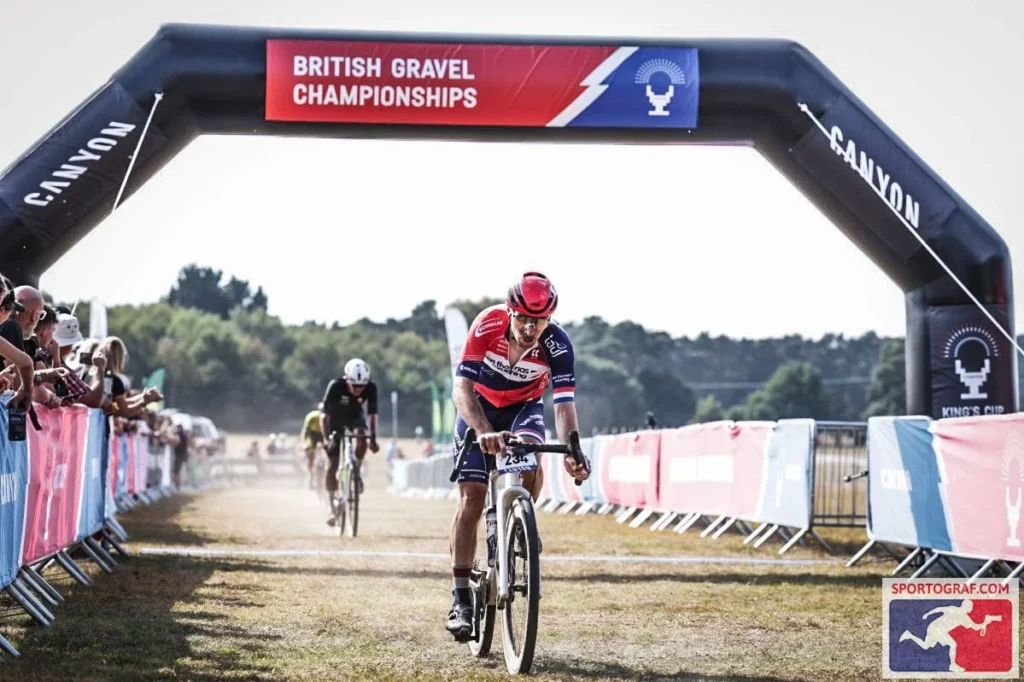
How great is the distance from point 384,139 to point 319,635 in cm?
759

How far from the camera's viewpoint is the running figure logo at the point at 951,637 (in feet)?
24.6

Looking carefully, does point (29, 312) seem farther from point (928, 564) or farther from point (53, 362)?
point (928, 564)

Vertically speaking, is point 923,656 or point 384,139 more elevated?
point 384,139

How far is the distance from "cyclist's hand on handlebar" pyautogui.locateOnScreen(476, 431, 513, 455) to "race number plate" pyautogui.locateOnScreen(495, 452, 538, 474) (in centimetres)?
14

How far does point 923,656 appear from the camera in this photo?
778cm

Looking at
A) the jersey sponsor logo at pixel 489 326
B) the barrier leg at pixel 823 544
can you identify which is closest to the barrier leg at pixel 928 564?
the barrier leg at pixel 823 544

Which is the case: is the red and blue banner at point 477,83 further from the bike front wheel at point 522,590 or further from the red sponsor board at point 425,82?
the bike front wheel at point 522,590

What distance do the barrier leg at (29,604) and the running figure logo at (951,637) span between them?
181 inches

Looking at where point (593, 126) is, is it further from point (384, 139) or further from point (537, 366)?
point (537, 366)

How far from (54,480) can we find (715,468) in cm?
1053

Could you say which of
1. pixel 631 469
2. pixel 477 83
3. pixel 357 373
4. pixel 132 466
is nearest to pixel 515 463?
pixel 477 83

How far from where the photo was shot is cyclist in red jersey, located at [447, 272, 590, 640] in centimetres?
743

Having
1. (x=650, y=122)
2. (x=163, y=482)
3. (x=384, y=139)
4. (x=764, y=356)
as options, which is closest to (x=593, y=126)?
(x=650, y=122)

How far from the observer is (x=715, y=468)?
19.0 m
